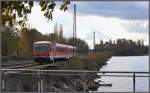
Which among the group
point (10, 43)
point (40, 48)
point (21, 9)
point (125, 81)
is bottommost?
point (125, 81)

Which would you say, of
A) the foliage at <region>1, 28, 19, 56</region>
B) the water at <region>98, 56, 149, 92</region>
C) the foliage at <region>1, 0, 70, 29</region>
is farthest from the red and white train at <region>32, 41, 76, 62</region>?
the foliage at <region>1, 0, 70, 29</region>

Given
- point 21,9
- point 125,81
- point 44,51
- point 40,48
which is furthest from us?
point 40,48

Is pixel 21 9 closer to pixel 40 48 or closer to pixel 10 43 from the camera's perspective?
pixel 40 48

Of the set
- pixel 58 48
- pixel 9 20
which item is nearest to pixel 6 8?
pixel 9 20

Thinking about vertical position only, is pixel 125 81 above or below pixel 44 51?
below

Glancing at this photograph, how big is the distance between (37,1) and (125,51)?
74.1ft

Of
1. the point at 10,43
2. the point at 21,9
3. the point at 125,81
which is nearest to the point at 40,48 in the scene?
the point at 10,43

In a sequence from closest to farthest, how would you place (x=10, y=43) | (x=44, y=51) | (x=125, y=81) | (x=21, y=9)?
(x=21, y=9) < (x=125, y=81) < (x=44, y=51) < (x=10, y=43)

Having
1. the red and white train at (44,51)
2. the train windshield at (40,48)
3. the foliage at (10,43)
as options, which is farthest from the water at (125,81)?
the foliage at (10,43)

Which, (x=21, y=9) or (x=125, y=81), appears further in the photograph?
(x=125, y=81)

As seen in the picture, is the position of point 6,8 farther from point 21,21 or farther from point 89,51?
point 89,51

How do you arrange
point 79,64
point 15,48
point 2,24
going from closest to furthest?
point 2,24 → point 79,64 → point 15,48

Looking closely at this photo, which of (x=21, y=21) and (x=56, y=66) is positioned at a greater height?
(x=21, y=21)

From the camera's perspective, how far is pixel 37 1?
26.3 ft
